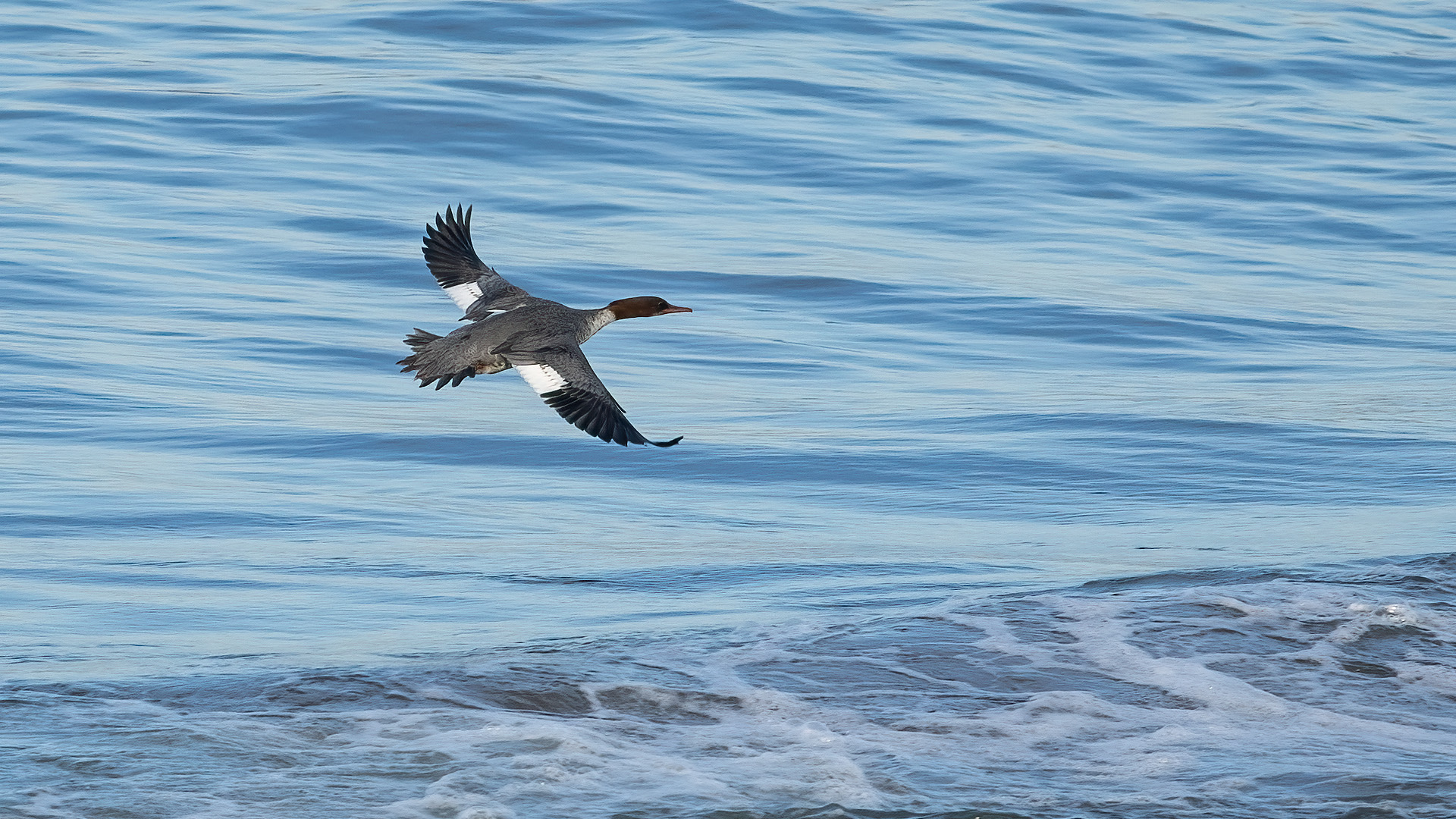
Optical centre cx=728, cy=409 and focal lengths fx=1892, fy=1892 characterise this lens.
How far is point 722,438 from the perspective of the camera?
10516 mm

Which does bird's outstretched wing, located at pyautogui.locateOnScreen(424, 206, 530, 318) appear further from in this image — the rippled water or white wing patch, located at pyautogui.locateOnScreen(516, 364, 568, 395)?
white wing patch, located at pyautogui.locateOnScreen(516, 364, 568, 395)

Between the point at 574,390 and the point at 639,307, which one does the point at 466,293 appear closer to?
the point at 639,307

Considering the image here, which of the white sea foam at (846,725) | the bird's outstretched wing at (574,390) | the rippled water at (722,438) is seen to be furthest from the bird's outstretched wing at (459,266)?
the white sea foam at (846,725)

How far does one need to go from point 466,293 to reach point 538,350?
1.45 meters

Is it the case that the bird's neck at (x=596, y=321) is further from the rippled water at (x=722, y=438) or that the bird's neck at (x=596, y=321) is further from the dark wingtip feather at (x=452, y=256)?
the dark wingtip feather at (x=452, y=256)

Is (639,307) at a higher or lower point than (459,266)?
lower

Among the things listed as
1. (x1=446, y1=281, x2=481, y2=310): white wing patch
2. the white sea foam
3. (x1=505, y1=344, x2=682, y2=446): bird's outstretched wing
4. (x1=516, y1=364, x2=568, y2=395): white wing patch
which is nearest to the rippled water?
the white sea foam

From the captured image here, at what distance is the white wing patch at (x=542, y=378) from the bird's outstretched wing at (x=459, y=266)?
53.7 inches

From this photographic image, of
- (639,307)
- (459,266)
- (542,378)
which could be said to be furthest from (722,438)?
(542,378)

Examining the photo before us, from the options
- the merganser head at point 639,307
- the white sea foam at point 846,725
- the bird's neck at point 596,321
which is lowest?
the white sea foam at point 846,725

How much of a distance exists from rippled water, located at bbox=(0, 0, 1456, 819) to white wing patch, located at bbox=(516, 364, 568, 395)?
2.97 ft

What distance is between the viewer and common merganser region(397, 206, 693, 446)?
7078 millimetres

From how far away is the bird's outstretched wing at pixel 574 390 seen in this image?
695cm

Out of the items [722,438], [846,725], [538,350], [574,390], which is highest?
[538,350]
